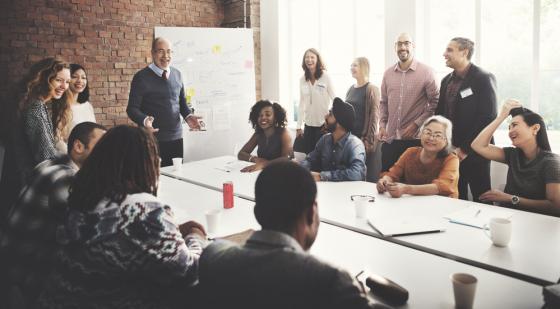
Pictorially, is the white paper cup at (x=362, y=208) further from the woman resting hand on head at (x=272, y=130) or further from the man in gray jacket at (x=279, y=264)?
the woman resting hand on head at (x=272, y=130)

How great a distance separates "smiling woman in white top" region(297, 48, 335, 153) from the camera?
193 inches

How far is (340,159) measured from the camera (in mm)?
3164

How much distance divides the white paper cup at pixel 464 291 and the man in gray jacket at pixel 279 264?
361 mm

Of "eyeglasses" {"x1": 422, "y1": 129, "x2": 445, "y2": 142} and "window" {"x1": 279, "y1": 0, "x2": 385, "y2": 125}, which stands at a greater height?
"window" {"x1": 279, "y1": 0, "x2": 385, "y2": 125}

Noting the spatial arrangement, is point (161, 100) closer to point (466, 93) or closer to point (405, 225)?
point (466, 93)

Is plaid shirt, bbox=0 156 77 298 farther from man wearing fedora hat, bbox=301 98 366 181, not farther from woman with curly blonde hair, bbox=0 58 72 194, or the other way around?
man wearing fedora hat, bbox=301 98 366 181

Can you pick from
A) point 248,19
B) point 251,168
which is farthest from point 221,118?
point 251,168

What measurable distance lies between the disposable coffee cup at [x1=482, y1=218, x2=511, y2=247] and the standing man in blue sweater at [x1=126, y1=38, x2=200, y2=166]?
3.16 meters

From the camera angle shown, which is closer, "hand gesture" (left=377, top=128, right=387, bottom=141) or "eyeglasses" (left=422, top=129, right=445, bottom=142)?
"eyeglasses" (left=422, top=129, right=445, bottom=142)

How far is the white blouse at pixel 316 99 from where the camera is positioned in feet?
16.3

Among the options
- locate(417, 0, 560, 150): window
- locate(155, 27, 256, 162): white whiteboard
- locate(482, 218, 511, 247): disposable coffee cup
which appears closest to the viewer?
locate(482, 218, 511, 247): disposable coffee cup

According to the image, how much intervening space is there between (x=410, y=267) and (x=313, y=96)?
3684 millimetres

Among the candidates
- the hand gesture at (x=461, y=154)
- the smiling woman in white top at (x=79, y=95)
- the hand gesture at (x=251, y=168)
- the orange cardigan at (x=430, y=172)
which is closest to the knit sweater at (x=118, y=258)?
the orange cardigan at (x=430, y=172)

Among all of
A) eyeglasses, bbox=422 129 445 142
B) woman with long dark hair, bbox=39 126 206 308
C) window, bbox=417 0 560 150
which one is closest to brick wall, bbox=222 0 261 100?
window, bbox=417 0 560 150
